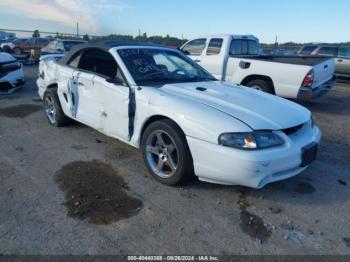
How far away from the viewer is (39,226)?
2.78 meters

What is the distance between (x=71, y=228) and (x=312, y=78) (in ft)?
20.3

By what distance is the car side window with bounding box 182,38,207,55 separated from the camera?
30.0 feet

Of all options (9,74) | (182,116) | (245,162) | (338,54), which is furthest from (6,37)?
(245,162)

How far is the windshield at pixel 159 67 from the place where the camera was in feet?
Answer: 13.3

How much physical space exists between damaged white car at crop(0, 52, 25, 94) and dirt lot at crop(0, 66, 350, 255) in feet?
12.7

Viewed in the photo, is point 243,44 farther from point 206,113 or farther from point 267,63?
point 206,113

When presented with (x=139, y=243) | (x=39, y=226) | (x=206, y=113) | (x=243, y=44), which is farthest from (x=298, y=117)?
(x=243, y=44)

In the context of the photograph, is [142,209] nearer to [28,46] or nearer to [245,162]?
[245,162]

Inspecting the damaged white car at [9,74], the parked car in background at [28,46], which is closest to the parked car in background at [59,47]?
the parked car in background at [28,46]

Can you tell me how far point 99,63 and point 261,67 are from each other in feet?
14.7

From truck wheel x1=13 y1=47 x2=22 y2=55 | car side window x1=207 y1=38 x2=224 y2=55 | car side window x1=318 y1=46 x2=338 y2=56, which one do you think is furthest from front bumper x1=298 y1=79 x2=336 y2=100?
truck wheel x1=13 y1=47 x2=22 y2=55

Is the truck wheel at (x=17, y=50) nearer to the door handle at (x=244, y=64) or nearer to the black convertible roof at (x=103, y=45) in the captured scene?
the door handle at (x=244, y=64)

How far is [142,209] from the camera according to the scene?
3.11 m

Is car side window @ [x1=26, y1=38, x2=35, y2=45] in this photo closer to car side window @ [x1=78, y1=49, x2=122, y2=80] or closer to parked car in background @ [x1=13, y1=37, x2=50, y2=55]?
parked car in background @ [x1=13, y1=37, x2=50, y2=55]
